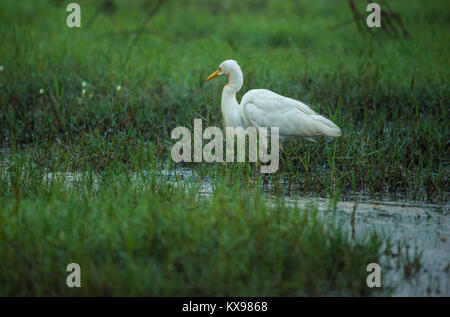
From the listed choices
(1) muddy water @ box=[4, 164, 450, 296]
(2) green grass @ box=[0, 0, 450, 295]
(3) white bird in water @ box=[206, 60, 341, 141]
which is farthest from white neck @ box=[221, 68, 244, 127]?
(1) muddy water @ box=[4, 164, 450, 296]

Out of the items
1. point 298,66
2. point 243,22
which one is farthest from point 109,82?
point 243,22

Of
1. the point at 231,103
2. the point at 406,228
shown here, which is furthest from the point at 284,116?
the point at 406,228

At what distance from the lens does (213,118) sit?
5.87 m

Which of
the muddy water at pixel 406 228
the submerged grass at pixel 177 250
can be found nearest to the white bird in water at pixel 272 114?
the muddy water at pixel 406 228

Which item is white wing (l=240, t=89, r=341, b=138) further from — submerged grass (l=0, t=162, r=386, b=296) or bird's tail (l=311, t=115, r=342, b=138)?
submerged grass (l=0, t=162, r=386, b=296)

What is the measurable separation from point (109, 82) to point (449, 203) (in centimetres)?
419

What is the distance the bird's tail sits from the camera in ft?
16.0

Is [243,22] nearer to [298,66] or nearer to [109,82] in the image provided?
[298,66]

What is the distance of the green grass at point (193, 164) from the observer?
3.07 meters

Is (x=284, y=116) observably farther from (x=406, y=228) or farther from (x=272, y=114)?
(x=406, y=228)

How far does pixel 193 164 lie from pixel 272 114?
2.80ft

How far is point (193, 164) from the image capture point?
17.1ft

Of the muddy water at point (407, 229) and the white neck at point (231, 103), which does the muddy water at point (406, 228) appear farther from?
the white neck at point (231, 103)
